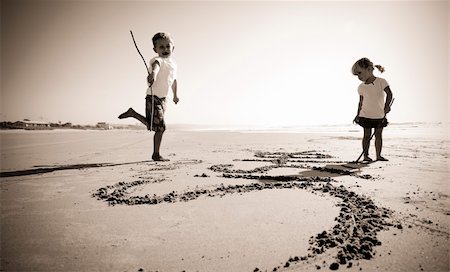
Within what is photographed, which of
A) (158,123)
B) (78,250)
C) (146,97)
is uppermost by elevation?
(146,97)

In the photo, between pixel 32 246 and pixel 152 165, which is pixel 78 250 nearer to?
pixel 32 246

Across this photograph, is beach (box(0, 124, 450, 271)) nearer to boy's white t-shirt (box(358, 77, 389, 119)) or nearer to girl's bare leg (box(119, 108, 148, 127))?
girl's bare leg (box(119, 108, 148, 127))

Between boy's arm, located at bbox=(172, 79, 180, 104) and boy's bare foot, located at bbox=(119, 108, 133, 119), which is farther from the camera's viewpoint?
boy's arm, located at bbox=(172, 79, 180, 104)

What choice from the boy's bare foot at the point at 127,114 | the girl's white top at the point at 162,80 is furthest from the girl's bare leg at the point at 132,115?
the girl's white top at the point at 162,80

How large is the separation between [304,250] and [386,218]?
0.87 meters

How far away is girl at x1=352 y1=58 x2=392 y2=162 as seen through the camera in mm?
5072

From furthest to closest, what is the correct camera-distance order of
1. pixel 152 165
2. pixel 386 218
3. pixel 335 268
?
1. pixel 152 165
2. pixel 386 218
3. pixel 335 268

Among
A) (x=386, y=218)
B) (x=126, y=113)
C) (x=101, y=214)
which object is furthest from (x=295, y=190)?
(x=126, y=113)

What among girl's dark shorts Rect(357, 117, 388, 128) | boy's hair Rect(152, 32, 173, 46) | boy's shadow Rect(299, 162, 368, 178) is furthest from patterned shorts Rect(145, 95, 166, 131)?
girl's dark shorts Rect(357, 117, 388, 128)

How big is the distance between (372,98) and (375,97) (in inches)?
2.2

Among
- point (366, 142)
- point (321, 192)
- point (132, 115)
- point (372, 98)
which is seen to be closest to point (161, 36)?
point (132, 115)

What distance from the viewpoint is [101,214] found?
83.2 inches

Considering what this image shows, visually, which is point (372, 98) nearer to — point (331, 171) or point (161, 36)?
point (331, 171)

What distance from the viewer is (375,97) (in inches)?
202
